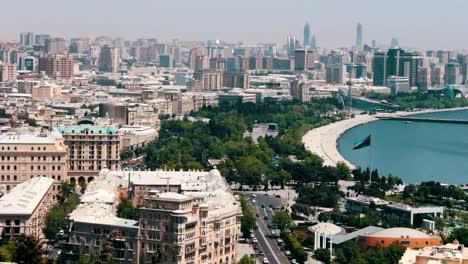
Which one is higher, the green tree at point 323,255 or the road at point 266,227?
the green tree at point 323,255

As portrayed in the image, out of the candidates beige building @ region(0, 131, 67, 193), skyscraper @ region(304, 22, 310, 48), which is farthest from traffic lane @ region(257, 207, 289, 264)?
skyscraper @ region(304, 22, 310, 48)

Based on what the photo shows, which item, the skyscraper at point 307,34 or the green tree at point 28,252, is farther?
the skyscraper at point 307,34

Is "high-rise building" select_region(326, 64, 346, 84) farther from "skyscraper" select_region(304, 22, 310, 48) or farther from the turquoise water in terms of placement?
"skyscraper" select_region(304, 22, 310, 48)

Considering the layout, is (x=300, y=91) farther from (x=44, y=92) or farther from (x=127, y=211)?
(x=127, y=211)

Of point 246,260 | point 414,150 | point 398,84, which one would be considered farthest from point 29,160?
point 398,84

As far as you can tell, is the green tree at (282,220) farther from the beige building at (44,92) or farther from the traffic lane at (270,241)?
the beige building at (44,92)

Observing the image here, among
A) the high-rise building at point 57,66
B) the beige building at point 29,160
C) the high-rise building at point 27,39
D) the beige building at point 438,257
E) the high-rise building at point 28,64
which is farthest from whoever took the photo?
the high-rise building at point 27,39

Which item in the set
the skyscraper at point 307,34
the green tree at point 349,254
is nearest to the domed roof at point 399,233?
the green tree at point 349,254

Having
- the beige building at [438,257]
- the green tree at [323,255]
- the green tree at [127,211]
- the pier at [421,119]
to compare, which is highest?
the beige building at [438,257]

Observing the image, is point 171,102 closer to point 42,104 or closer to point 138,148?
point 42,104
